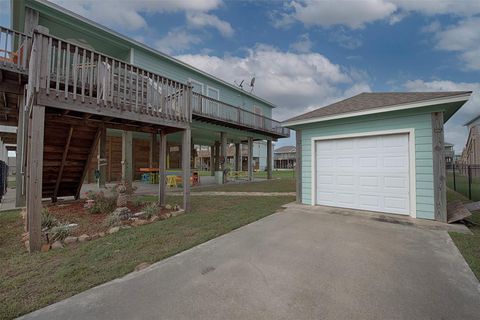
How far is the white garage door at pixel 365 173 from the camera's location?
5250 millimetres

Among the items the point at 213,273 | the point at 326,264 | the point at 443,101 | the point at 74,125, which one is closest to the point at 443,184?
the point at 443,101

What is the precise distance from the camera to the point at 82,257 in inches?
116

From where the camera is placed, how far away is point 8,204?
6.48m

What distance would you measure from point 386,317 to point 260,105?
56.2 feet

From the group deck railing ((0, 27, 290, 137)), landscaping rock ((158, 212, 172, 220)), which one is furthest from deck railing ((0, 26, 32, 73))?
landscaping rock ((158, 212, 172, 220))

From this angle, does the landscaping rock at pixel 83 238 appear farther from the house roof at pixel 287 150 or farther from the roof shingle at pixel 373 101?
the house roof at pixel 287 150

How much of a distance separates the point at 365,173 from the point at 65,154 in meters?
8.05

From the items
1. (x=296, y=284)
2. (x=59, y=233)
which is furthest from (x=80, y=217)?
(x=296, y=284)

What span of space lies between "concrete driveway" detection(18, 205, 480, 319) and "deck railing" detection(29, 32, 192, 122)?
3.20 meters

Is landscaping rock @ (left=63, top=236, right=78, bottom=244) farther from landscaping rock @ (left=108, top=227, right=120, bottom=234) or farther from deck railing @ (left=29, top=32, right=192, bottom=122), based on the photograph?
deck railing @ (left=29, top=32, right=192, bottom=122)

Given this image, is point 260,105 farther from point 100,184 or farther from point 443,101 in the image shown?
point 443,101

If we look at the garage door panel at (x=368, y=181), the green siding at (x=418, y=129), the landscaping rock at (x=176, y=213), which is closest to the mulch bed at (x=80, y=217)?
the landscaping rock at (x=176, y=213)

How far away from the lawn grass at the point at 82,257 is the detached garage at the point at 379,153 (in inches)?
115

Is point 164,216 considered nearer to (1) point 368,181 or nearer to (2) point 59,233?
(2) point 59,233
